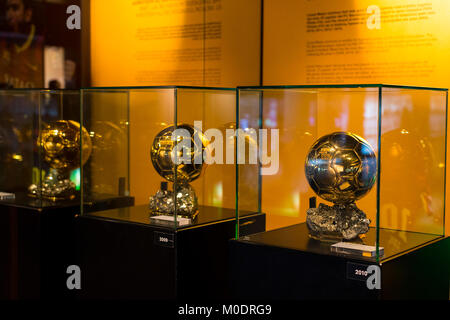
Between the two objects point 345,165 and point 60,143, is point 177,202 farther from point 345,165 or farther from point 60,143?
point 60,143

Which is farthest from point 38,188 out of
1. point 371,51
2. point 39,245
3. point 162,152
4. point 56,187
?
point 371,51

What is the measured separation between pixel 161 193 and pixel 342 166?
39.6 inches

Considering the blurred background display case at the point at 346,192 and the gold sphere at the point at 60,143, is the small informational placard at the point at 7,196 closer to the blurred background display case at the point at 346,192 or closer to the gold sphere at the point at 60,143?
the gold sphere at the point at 60,143

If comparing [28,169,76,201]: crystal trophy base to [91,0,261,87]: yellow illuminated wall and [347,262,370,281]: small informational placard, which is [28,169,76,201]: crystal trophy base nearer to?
[91,0,261,87]: yellow illuminated wall

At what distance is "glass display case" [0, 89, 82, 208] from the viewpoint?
3.49m

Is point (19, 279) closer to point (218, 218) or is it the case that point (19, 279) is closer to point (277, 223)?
point (218, 218)

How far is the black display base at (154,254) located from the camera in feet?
8.82

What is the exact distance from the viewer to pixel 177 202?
282cm

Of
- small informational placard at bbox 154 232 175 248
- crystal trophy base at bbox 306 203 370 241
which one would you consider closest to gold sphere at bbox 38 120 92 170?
small informational placard at bbox 154 232 175 248

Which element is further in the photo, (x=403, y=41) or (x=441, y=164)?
(x=403, y=41)

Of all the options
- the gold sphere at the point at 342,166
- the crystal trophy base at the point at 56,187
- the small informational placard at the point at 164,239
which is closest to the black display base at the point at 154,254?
the small informational placard at the point at 164,239

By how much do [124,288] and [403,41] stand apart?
6.07 ft
